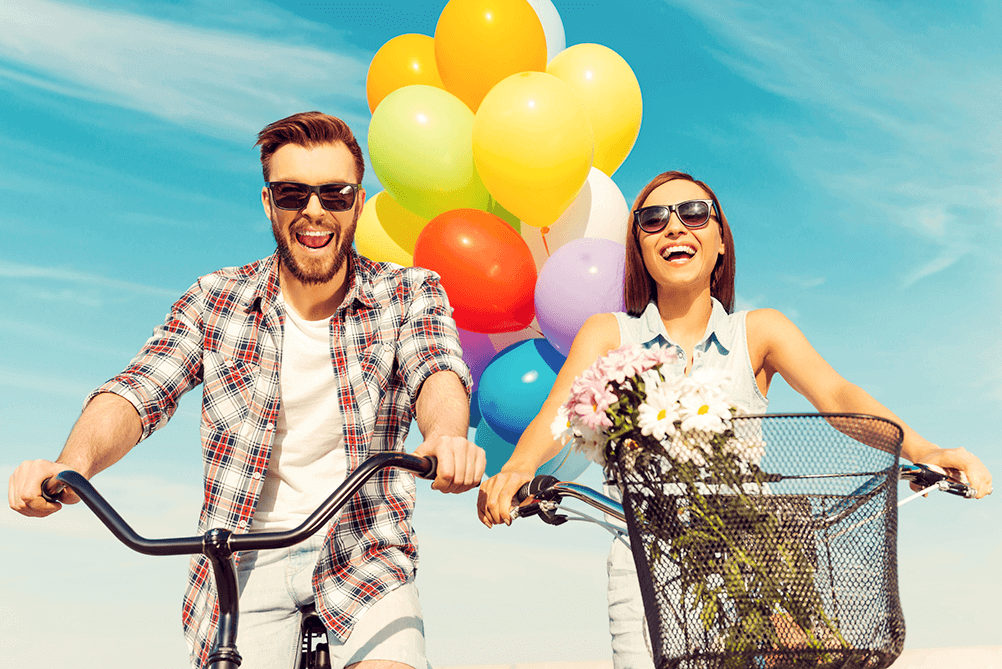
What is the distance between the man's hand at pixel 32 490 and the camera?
1.76 meters

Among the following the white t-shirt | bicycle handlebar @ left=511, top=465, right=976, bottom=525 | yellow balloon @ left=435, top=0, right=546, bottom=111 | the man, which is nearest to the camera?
bicycle handlebar @ left=511, top=465, right=976, bottom=525

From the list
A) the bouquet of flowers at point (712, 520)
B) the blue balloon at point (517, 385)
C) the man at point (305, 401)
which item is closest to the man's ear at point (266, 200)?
the man at point (305, 401)

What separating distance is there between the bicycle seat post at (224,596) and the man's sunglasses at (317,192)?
107 cm

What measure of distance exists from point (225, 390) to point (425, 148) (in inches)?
93.0

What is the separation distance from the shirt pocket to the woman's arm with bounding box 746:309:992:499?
1.45 metres

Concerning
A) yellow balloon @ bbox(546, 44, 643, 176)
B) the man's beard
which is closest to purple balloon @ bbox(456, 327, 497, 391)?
yellow balloon @ bbox(546, 44, 643, 176)

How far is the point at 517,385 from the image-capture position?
4363 mm

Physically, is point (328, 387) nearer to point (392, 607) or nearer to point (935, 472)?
point (392, 607)

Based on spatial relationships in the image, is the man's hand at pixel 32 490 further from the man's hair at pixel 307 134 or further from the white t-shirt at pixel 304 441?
the man's hair at pixel 307 134

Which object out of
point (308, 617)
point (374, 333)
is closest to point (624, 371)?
point (374, 333)

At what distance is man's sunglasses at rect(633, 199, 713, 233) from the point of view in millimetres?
2646

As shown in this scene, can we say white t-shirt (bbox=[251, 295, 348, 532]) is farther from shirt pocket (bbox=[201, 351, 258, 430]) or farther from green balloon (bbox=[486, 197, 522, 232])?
green balloon (bbox=[486, 197, 522, 232])

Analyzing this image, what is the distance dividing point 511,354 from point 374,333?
2173 millimetres

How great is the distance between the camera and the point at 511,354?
4.51 m
